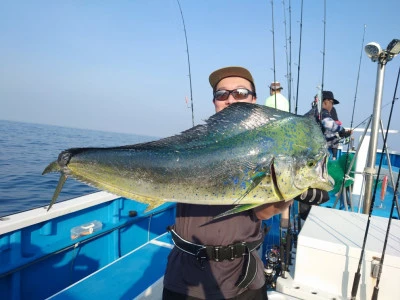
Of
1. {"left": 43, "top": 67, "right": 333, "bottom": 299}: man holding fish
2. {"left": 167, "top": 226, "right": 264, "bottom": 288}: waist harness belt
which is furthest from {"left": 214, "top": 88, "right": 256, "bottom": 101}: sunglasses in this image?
{"left": 167, "top": 226, "right": 264, "bottom": 288}: waist harness belt

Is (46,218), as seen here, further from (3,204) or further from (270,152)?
(3,204)

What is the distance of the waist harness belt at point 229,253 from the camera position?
2027 millimetres

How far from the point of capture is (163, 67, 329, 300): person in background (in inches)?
79.9

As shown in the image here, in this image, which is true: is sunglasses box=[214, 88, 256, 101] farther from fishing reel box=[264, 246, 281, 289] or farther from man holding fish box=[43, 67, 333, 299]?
fishing reel box=[264, 246, 281, 289]

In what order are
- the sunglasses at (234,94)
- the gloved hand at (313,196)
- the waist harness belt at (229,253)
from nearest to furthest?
the gloved hand at (313,196) → the waist harness belt at (229,253) → the sunglasses at (234,94)

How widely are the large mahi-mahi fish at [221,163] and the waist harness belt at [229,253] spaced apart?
0.62m

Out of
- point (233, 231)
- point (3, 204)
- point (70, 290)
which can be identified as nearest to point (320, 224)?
point (233, 231)

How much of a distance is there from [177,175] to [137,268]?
9.80ft

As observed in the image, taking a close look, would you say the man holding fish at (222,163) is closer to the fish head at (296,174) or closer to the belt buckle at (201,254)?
the fish head at (296,174)

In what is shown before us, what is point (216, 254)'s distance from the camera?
203cm

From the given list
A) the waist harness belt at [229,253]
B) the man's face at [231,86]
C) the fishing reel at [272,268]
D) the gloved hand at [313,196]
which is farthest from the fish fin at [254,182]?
the fishing reel at [272,268]

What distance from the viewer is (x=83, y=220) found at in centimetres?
445

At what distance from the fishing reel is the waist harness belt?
4.05ft

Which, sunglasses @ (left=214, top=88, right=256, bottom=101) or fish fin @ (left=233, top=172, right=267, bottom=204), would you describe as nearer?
fish fin @ (left=233, top=172, right=267, bottom=204)
